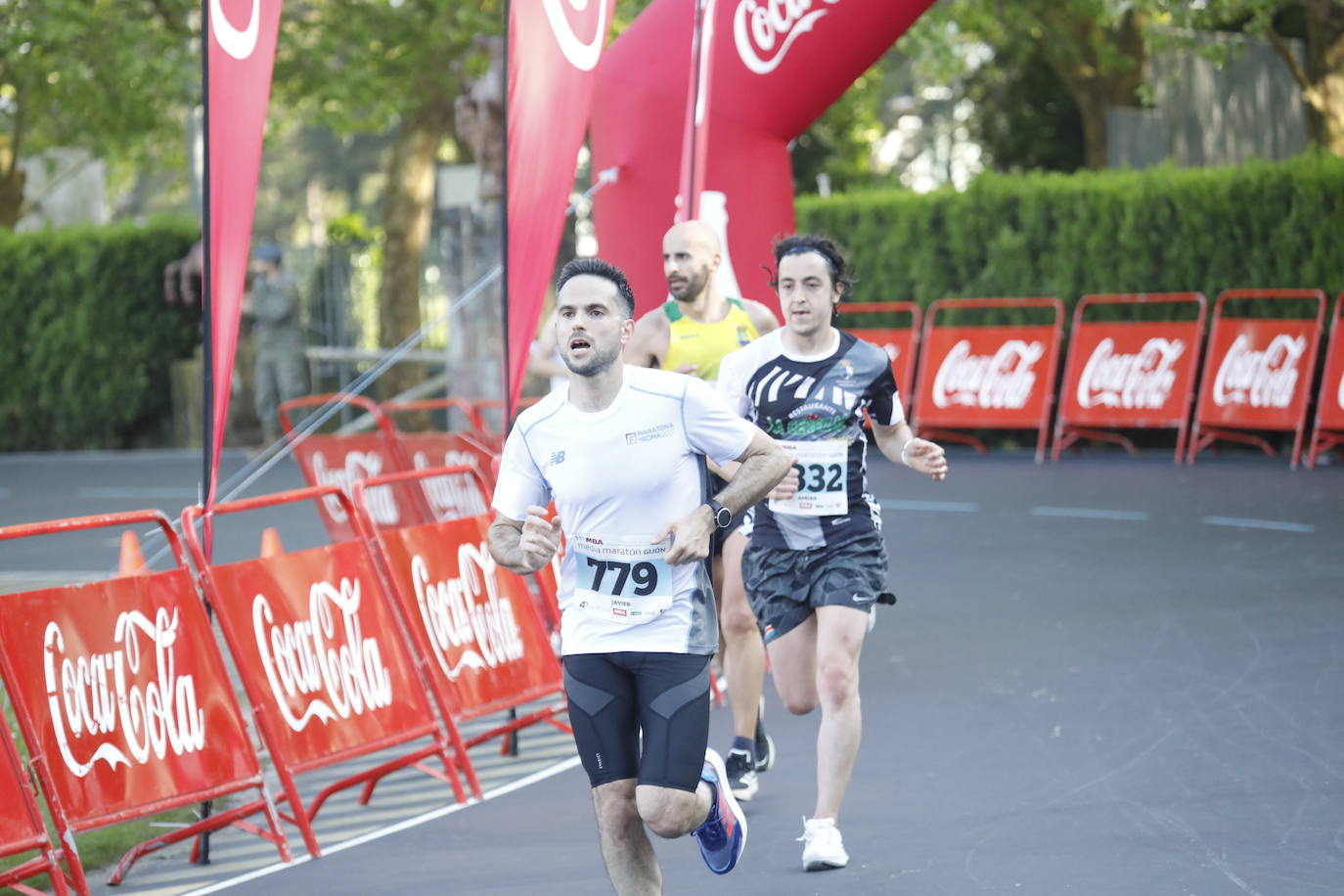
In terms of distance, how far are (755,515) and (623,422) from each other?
1.67 meters

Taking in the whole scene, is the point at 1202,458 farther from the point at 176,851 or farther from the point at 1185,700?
the point at 176,851

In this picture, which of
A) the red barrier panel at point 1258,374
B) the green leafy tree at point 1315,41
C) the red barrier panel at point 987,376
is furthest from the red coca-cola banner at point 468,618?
the green leafy tree at point 1315,41

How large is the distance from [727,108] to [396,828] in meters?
4.82

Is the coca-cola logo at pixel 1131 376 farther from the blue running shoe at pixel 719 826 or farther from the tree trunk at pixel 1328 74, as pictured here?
the blue running shoe at pixel 719 826

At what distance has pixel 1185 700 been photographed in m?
7.95

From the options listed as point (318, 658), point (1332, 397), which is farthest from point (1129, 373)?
point (318, 658)

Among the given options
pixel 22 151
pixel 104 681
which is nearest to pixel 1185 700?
pixel 104 681

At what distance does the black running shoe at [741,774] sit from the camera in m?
6.84

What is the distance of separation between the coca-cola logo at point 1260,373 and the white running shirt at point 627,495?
42.0 ft

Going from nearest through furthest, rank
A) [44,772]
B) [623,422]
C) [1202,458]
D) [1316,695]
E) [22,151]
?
[623,422] < [44,772] < [1316,695] < [1202,458] < [22,151]

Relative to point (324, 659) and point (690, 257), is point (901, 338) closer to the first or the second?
point (690, 257)

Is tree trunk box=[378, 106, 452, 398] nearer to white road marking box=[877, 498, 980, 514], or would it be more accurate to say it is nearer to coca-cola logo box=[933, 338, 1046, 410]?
coca-cola logo box=[933, 338, 1046, 410]

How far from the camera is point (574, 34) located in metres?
7.43

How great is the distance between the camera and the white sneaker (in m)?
5.80
